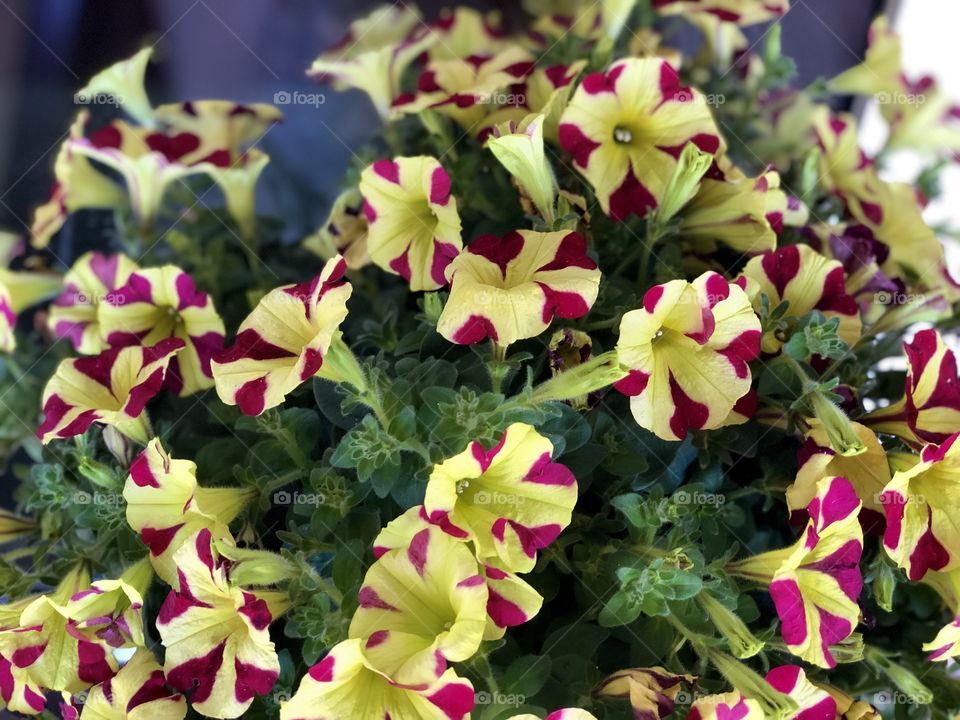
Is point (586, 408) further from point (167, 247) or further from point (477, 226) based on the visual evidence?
point (167, 247)

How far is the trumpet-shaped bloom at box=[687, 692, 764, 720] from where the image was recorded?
0.40 m

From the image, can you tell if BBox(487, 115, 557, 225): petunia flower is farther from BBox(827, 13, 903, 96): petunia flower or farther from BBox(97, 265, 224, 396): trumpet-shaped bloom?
BBox(827, 13, 903, 96): petunia flower

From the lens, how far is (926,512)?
457mm

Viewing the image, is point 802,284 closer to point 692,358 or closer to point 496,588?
point 692,358

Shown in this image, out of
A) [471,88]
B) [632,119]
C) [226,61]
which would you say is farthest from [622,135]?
[226,61]

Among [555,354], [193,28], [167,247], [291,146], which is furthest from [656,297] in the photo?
[193,28]

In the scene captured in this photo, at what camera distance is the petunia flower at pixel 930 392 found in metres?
0.47

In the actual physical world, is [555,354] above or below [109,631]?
above

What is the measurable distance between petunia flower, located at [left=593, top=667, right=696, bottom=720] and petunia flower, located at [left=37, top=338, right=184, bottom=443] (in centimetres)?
29

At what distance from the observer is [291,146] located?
3.02 ft

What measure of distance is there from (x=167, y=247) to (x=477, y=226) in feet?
0.99

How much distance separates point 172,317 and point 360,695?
29cm

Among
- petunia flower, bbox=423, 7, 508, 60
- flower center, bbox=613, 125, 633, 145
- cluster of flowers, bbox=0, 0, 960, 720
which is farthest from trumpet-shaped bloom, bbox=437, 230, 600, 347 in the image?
petunia flower, bbox=423, 7, 508, 60

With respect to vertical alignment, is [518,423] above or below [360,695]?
above
